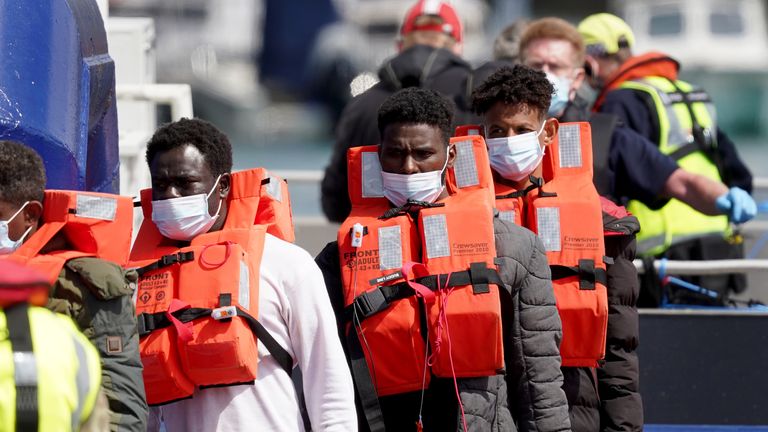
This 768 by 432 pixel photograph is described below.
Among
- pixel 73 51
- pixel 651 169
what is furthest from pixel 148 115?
pixel 651 169

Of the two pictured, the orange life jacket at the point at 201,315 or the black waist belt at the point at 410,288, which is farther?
the black waist belt at the point at 410,288

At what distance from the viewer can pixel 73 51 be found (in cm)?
525

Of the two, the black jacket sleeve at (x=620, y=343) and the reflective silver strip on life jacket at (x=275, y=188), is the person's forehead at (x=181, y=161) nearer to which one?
the reflective silver strip on life jacket at (x=275, y=188)

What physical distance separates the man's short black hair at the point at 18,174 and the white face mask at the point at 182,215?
1.27 ft

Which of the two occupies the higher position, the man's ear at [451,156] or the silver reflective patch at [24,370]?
the man's ear at [451,156]

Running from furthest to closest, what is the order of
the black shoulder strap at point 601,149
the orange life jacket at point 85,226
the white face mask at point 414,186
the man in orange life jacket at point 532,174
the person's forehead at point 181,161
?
the black shoulder strap at point 601,149 < the man in orange life jacket at point 532,174 < the white face mask at point 414,186 < the person's forehead at point 181,161 < the orange life jacket at point 85,226

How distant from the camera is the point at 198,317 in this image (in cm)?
393

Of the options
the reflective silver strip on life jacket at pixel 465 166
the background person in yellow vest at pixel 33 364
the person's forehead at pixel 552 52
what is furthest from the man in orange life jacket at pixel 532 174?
the background person in yellow vest at pixel 33 364

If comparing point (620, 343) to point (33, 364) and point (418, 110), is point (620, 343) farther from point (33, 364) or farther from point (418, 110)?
point (33, 364)

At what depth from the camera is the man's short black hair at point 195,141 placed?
410 centimetres

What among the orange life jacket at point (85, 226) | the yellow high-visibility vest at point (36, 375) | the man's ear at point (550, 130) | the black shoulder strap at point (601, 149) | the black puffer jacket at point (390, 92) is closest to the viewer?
the yellow high-visibility vest at point (36, 375)

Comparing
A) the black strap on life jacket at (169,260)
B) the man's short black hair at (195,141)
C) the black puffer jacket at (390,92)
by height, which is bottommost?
the black strap on life jacket at (169,260)

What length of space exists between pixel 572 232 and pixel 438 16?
2831 millimetres

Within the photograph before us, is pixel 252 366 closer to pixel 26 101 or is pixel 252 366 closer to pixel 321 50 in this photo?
pixel 26 101
